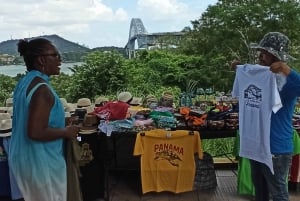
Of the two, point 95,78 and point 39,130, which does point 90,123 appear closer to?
point 39,130

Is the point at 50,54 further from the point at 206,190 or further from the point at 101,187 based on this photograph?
the point at 206,190

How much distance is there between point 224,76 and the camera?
827 centimetres

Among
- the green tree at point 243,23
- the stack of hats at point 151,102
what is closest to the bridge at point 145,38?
the green tree at point 243,23

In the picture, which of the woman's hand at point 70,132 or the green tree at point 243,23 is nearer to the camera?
the woman's hand at point 70,132

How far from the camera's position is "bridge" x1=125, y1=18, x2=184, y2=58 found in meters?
8.50

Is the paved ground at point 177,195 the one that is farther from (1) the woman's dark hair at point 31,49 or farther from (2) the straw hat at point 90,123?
(1) the woman's dark hair at point 31,49

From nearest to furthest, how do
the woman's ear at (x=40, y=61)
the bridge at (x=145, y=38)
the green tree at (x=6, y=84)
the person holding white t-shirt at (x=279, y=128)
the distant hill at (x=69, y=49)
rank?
the woman's ear at (x=40, y=61), the person holding white t-shirt at (x=279, y=128), the distant hill at (x=69, y=49), the green tree at (x=6, y=84), the bridge at (x=145, y=38)

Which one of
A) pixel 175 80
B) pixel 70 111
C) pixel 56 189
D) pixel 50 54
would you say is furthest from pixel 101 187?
pixel 175 80

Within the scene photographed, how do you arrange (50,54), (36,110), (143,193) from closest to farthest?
(36,110)
(50,54)
(143,193)

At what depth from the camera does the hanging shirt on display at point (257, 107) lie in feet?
8.36

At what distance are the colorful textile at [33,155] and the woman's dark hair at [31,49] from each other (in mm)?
66

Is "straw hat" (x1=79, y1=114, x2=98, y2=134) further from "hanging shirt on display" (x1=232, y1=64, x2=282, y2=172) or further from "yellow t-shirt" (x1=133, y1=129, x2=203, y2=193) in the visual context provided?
"hanging shirt on display" (x1=232, y1=64, x2=282, y2=172)

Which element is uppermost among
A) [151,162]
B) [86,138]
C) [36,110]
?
[36,110]

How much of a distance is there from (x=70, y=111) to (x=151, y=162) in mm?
869
